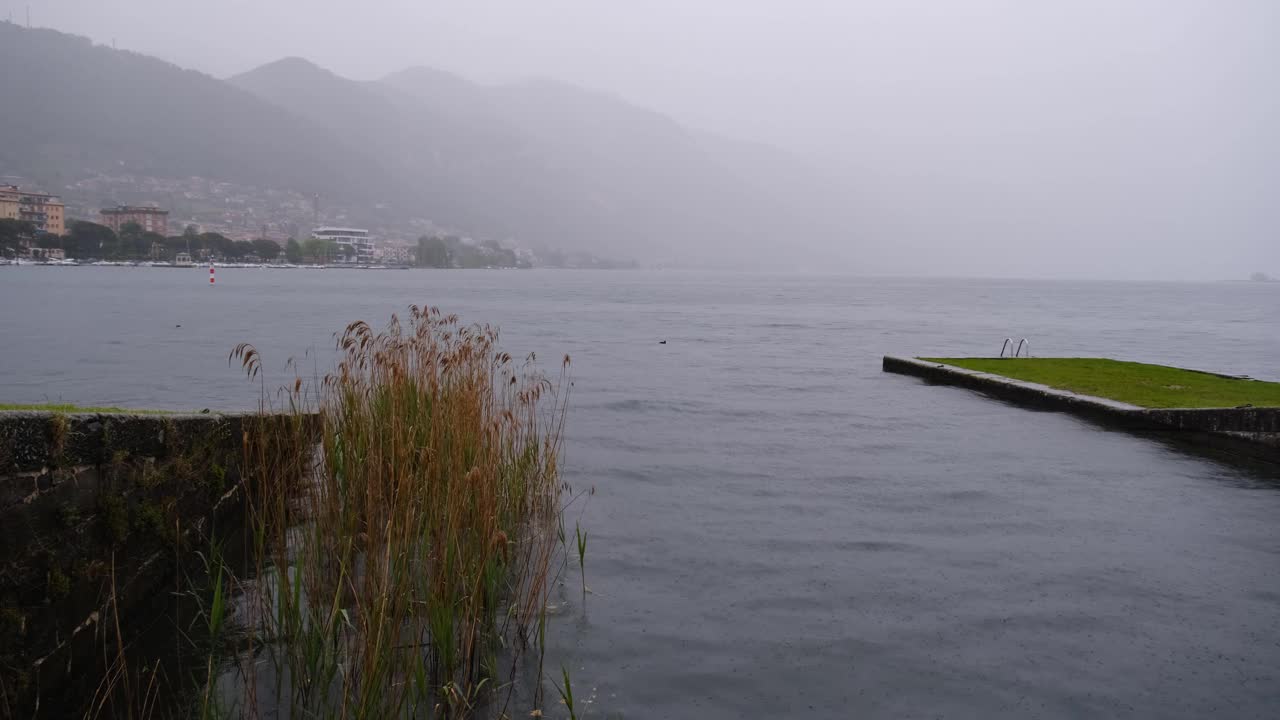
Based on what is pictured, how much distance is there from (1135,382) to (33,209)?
7700 inches

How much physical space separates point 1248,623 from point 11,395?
1943 cm

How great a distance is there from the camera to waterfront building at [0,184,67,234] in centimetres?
16212

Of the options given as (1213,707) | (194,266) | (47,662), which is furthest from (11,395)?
(194,266)

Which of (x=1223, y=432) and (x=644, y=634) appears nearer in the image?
(x=644, y=634)

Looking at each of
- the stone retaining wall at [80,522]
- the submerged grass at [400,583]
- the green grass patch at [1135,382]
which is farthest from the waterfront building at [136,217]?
the submerged grass at [400,583]

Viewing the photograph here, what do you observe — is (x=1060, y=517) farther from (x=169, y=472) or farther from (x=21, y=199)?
(x=21, y=199)

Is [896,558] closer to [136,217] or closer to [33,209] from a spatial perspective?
[33,209]

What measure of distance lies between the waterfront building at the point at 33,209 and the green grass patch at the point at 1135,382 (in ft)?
593

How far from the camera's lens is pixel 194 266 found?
18162 cm

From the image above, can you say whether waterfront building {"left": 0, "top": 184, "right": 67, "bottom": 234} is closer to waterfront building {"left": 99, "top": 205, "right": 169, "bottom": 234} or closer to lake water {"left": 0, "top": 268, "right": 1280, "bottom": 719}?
waterfront building {"left": 99, "top": 205, "right": 169, "bottom": 234}

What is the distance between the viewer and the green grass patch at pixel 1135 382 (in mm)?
13047

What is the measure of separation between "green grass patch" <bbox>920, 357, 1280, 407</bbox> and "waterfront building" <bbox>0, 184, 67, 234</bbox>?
593ft

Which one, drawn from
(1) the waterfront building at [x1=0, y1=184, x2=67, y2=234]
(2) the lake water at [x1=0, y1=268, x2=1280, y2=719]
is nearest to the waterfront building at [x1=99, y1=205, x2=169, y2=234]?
(1) the waterfront building at [x1=0, y1=184, x2=67, y2=234]

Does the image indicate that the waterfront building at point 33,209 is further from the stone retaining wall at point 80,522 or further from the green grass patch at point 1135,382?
the stone retaining wall at point 80,522
